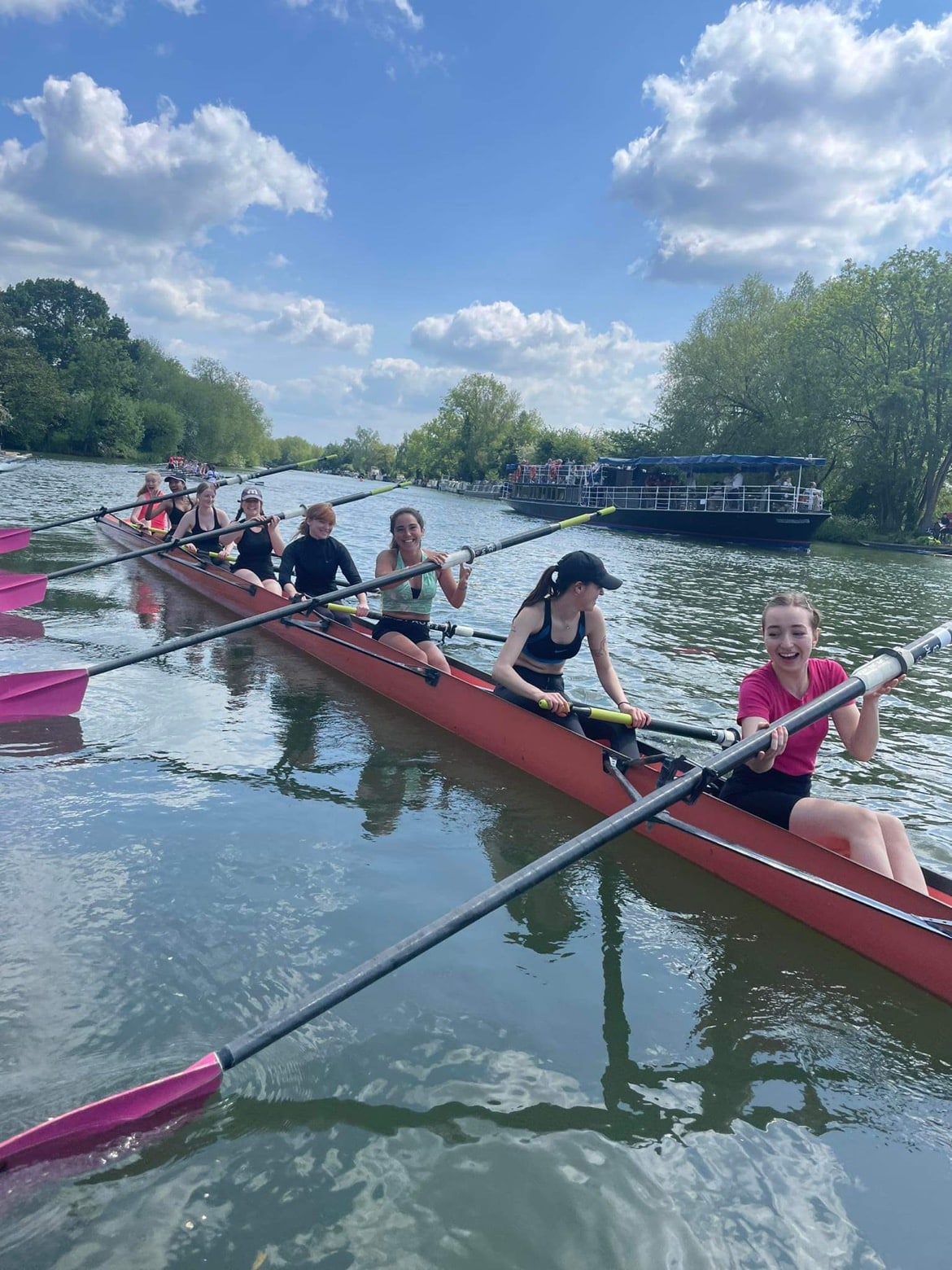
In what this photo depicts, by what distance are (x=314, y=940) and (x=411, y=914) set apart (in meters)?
0.57

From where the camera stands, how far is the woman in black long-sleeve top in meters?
9.66

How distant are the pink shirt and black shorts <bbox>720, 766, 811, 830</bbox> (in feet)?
0.21

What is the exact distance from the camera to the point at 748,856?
Answer: 446 cm

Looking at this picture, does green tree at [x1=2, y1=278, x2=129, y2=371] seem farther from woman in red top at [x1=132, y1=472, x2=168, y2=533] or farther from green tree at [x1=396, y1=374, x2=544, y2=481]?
woman in red top at [x1=132, y1=472, x2=168, y2=533]

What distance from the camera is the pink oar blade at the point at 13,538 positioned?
50.5 ft

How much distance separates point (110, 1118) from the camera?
9.24ft

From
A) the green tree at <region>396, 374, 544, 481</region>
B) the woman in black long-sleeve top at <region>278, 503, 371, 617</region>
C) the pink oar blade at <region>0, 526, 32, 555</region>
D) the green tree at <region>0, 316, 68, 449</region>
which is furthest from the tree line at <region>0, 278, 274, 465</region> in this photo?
the woman in black long-sleeve top at <region>278, 503, 371, 617</region>

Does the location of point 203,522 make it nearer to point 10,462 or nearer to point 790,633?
point 790,633

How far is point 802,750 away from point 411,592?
4.62 metres

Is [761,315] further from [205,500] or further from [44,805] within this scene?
[44,805]

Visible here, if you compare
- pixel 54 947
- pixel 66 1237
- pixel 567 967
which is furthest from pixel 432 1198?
pixel 54 947

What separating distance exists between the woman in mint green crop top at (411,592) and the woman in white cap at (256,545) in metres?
3.68

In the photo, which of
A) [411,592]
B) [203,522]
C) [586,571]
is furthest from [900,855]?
[203,522]

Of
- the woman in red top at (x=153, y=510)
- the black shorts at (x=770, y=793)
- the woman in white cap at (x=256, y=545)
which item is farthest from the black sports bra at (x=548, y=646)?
the woman in red top at (x=153, y=510)
